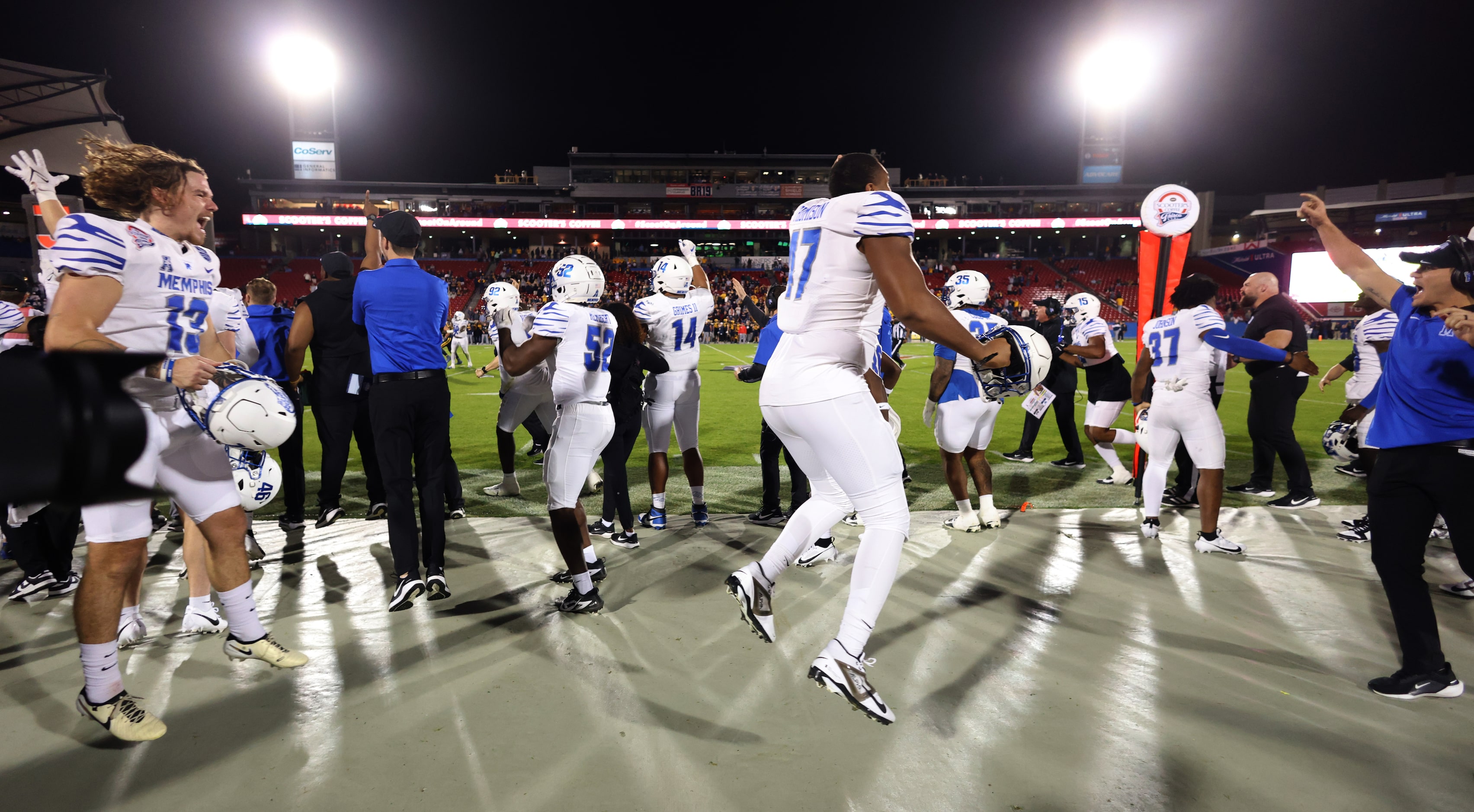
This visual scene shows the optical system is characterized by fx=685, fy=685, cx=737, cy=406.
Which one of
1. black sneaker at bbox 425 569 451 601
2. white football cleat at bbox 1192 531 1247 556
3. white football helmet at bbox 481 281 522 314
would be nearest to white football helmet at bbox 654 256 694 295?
white football helmet at bbox 481 281 522 314

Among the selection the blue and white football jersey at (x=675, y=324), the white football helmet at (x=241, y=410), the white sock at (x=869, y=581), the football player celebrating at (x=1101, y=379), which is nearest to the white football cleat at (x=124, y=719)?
the white football helmet at (x=241, y=410)

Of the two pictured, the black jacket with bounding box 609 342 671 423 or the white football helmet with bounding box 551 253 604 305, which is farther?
the black jacket with bounding box 609 342 671 423

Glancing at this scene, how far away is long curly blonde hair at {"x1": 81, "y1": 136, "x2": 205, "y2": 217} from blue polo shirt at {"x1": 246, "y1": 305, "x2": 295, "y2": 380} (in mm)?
2812

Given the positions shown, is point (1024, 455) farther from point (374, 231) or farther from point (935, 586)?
point (374, 231)

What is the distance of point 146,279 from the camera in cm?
279

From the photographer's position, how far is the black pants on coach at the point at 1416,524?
113 inches

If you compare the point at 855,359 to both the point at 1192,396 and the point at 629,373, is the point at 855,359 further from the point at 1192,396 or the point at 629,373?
the point at 1192,396

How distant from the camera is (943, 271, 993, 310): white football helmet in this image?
558 cm

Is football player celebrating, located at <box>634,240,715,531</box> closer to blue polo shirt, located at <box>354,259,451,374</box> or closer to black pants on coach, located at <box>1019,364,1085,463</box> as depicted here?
blue polo shirt, located at <box>354,259,451,374</box>

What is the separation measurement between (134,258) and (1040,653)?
4314mm

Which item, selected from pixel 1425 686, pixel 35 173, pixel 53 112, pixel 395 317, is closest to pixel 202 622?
pixel 395 317

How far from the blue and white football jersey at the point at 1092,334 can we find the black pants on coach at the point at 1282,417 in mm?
1293

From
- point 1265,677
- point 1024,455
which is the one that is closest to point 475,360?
point 1024,455

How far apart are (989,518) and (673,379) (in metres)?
2.90
